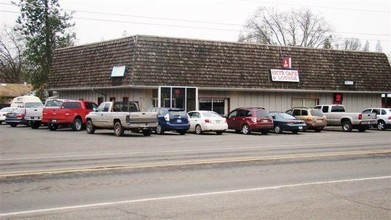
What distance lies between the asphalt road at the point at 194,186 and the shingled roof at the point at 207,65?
1959cm

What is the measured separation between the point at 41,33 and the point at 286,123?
38.7 metres

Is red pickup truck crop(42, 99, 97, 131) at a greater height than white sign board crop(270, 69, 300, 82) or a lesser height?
lesser

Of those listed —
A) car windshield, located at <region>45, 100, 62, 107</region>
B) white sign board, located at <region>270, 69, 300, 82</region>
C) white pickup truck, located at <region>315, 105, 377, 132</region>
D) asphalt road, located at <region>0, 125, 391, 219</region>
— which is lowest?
asphalt road, located at <region>0, 125, 391, 219</region>

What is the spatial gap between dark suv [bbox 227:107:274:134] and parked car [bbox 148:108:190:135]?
3799mm

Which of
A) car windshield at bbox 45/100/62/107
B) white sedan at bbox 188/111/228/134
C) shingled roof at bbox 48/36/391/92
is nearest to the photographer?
white sedan at bbox 188/111/228/134

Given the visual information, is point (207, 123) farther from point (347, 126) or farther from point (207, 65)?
point (347, 126)

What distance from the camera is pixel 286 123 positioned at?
31656 mm

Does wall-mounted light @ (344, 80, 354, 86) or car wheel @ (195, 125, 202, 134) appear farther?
wall-mounted light @ (344, 80, 354, 86)

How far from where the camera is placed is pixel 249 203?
860 cm

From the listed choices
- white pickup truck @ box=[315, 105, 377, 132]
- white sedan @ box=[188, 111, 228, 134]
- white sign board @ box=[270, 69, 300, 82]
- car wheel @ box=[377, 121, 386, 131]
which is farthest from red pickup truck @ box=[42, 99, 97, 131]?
car wheel @ box=[377, 121, 386, 131]

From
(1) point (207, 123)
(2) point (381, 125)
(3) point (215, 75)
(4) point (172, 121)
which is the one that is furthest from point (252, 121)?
(2) point (381, 125)

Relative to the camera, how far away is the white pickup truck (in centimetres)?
3391

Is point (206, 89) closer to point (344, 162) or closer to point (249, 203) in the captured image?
point (344, 162)

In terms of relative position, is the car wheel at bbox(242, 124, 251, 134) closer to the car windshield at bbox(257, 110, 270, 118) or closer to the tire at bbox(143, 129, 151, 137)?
the car windshield at bbox(257, 110, 270, 118)
